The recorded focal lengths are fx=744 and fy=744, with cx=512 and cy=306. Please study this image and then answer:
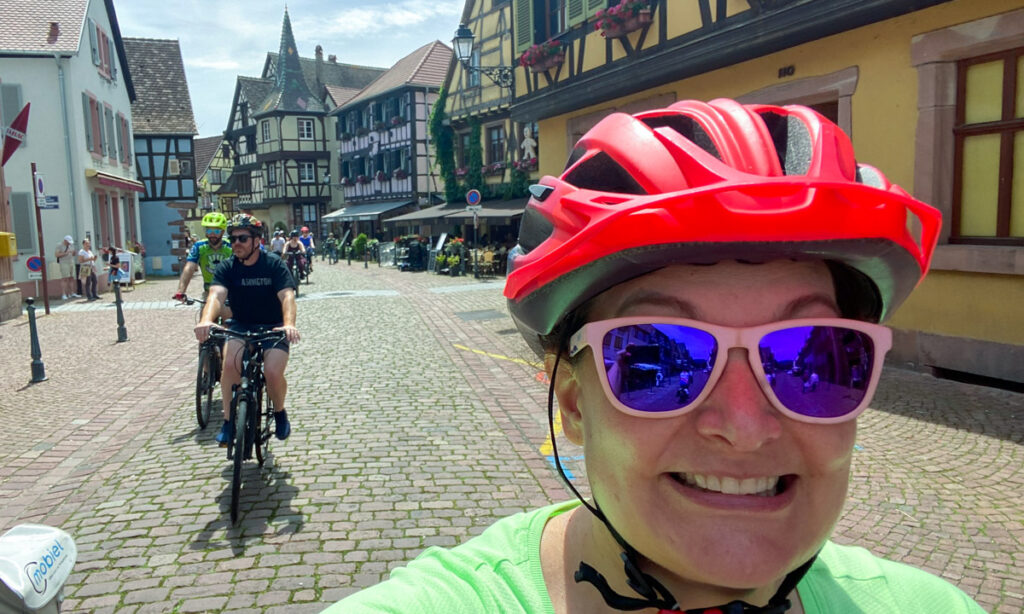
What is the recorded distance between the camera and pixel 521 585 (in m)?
1.22

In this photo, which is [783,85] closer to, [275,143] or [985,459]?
[985,459]

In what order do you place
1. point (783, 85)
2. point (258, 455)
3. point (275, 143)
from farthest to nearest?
point (275, 143), point (783, 85), point (258, 455)

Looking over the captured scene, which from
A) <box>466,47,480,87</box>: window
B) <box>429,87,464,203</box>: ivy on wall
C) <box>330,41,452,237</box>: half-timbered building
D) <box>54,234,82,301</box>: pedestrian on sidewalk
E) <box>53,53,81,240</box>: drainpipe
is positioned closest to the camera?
<box>54,234,82,301</box>: pedestrian on sidewalk

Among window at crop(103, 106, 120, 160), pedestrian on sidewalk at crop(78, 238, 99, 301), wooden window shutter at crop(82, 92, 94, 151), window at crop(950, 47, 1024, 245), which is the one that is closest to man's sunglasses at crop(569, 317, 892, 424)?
window at crop(950, 47, 1024, 245)

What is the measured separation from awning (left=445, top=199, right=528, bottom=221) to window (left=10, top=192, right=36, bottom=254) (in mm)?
11809

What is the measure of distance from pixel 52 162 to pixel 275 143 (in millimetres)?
30804

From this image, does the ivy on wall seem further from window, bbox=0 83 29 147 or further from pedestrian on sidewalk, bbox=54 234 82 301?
window, bbox=0 83 29 147

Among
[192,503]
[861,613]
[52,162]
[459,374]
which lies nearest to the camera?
[861,613]

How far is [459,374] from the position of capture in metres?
8.59

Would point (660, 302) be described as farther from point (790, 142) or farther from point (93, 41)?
point (93, 41)

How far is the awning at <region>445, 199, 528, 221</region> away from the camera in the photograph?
72.9 ft

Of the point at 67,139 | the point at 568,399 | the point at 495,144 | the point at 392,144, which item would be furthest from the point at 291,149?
the point at 568,399

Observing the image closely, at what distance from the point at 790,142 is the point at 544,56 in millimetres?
13431

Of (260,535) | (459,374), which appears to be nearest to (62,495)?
(260,535)
